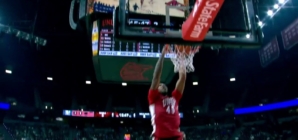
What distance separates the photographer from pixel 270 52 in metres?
11.0

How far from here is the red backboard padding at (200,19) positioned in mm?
3059

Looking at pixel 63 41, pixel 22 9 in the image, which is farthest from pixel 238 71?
pixel 22 9

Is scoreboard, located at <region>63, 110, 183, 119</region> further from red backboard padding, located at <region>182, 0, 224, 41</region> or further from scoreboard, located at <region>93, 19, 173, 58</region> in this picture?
red backboard padding, located at <region>182, 0, 224, 41</region>

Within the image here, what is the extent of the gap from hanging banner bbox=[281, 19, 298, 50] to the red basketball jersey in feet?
22.6

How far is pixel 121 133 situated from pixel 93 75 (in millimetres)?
4516

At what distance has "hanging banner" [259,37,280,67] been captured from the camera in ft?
34.4

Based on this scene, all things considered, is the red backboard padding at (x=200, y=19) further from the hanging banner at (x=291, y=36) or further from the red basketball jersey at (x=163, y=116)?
the hanging banner at (x=291, y=36)

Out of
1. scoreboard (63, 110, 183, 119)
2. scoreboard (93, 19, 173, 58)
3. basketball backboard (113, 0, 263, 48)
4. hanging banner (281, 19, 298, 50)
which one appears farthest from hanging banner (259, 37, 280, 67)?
scoreboard (63, 110, 183, 119)

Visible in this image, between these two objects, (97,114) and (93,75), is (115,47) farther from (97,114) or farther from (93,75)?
(93,75)

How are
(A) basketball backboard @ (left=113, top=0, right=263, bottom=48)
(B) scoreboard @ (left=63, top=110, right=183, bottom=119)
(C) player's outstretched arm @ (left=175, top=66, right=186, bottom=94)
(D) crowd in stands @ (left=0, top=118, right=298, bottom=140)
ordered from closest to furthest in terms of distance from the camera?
(A) basketball backboard @ (left=113, top=0, right=263, bottom=48), (C) player's outstretched arm @ (left=175, top=66, right=186, bottom=94), (B) scoreboard @ (left=63, top=110, right=183, bottom=119), (D) crowd in stands @ (left=0, top=118, right=298, bottom=140)

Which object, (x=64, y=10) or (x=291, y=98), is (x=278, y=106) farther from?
(x=64, y=10)

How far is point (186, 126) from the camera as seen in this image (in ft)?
68.6

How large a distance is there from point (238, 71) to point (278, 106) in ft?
11.0

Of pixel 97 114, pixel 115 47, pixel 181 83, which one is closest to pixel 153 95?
pixel 181 83
